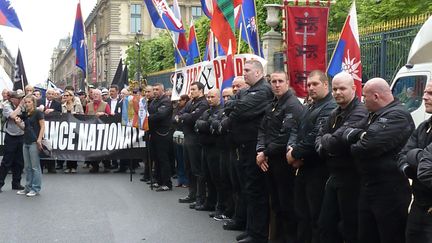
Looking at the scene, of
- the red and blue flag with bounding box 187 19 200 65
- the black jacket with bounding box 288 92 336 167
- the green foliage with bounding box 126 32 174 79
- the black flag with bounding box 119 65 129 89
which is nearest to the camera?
the black jacket with bounding box 288 92 336 167

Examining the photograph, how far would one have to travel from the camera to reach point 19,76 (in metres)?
15.8

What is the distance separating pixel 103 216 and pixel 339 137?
16.3 feet

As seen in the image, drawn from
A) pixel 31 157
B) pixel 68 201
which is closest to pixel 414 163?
pixel 68 201

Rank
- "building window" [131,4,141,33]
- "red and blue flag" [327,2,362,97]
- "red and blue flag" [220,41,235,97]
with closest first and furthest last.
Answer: "red and blue flag" [327,2,362,97], "red and blue flag" [220,41,235,97], "building window" [131,4,141,33]

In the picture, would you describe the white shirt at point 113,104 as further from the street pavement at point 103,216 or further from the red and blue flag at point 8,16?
the street pavement at point 103,216

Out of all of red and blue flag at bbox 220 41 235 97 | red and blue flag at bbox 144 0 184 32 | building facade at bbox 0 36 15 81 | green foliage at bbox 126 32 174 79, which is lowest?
red and blue flag at bbox 220 41 235 97

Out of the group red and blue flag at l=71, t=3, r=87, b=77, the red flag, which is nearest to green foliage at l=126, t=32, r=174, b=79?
red and blue flag at l=71, t=3, r=87, b=77

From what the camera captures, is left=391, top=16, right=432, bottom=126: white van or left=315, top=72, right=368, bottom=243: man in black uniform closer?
left=315, top=72, right=368, bottom=243: man in black uniform

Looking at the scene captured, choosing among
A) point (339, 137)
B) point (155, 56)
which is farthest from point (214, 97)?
point (155, 56)

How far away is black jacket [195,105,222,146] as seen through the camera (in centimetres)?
934

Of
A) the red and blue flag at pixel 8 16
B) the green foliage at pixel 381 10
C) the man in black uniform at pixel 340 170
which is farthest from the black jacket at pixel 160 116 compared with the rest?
the man in black uniform at pixel 340 170

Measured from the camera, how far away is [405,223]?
16.6 ft

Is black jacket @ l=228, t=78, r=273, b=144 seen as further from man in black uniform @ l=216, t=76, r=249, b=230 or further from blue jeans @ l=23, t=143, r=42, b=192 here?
blue jeans @ l=23, t=143, r=42, b=192

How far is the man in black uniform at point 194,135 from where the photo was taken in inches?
410
